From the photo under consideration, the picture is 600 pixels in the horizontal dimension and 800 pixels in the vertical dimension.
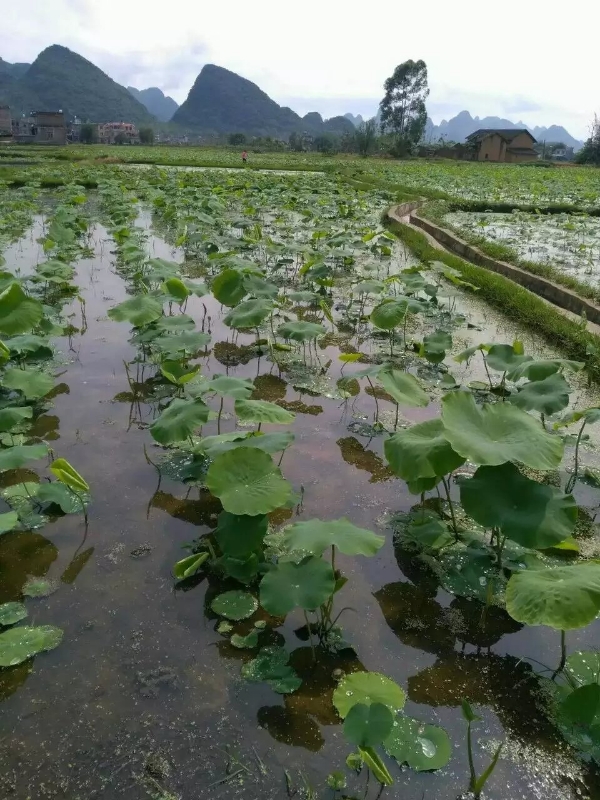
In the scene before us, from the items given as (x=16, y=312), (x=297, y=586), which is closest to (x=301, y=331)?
(x=16, y=312)

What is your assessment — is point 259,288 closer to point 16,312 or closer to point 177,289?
point 177,289

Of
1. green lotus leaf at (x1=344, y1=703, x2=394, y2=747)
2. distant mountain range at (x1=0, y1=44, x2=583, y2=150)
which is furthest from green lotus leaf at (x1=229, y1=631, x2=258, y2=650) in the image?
distant mountain range at (x1=0, y1=44, x2=583, y2=150)

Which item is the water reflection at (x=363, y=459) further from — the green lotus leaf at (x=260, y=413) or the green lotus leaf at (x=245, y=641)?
the green lotus leaf at (x=245, y=641)

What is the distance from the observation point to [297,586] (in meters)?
1.84

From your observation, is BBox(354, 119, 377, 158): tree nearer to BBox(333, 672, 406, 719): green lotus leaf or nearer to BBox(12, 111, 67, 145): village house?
BBox(12, 111, 67, 145): village house

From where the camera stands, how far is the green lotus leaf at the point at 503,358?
326 centimetres

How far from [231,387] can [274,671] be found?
137 cm

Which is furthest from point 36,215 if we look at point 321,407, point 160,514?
point 160,514

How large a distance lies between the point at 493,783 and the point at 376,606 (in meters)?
0.69

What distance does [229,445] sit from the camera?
237 centimetres

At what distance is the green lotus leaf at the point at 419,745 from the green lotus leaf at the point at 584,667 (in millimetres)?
507

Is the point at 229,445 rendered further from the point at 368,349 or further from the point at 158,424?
the point at 368,349

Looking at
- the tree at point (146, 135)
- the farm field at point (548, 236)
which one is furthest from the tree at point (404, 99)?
the farm field at point (548, 236)

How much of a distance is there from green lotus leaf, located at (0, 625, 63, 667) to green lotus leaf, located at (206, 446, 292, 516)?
71 cm
